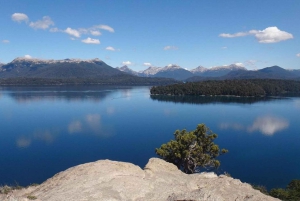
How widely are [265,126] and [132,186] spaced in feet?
305

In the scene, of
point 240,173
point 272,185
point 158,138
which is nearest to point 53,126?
point 158,138

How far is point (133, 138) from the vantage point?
83.6 m

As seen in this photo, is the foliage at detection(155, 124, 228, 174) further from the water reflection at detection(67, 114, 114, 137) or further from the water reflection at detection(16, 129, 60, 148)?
the water reflection at detection(16, 129, 60, 148)

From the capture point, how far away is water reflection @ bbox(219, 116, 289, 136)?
94.7 m

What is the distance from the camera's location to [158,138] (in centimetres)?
8294

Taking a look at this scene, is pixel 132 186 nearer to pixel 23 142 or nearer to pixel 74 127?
pixel 23 142

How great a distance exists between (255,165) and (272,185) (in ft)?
35.7

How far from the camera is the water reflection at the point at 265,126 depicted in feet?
311

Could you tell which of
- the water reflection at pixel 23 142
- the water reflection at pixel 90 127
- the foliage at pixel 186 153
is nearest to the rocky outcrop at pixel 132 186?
the foliage at pixel 186 153

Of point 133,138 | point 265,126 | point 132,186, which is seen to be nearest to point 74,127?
point 133,138

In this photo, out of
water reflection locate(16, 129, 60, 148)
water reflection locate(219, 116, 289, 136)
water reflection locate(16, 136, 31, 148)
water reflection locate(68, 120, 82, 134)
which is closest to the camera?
water reflection locate(16, 136, 31, 148)

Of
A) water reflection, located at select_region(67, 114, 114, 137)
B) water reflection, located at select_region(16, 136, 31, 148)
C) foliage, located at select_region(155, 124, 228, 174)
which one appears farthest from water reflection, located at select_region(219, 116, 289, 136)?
water reflection, located at select_region(16, 136, 31, 148)

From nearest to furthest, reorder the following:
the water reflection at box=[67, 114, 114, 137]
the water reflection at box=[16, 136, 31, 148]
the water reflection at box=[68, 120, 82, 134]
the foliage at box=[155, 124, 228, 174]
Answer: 1. the foliage at box=[155, 124, 228, 174]
2. the water reflection at box=[16, 136, 31, 148]
3. the water reflection at box=[67, 114, 114, 137]
4. the water reflection at box=[68, 120, 82, 134]

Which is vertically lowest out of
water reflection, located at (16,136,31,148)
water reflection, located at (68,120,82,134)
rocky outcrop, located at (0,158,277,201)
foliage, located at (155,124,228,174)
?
water reflection, located at (16,136,31,148)
